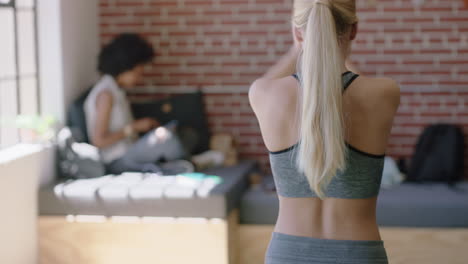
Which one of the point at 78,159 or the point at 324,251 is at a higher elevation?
the point at 324,251

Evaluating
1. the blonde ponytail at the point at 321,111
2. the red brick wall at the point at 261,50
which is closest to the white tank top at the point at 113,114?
the red brick wall at the point at 261,50

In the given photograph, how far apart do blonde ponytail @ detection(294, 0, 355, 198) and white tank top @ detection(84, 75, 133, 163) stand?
11.4 ft

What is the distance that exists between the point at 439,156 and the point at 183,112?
2.13m

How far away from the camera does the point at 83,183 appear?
501 centimetres

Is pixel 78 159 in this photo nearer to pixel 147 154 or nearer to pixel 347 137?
pixel 147 154

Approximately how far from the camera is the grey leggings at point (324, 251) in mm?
2070

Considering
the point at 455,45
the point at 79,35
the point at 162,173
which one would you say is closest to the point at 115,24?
the point at 79,35

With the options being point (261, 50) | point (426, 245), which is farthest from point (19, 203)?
point (426, 245)

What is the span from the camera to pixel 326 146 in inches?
81.4

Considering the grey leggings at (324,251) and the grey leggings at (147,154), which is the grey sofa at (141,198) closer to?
the grey leggings at (147,154)

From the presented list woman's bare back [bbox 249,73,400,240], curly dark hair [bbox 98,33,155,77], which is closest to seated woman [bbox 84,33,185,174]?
curly dark hair [bbox 98,33,155,77]

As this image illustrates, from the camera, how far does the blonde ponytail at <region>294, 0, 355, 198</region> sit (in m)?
2.05

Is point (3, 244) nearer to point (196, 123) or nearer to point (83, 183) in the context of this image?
point (83, 183)

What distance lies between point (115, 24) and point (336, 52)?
4.47 m
